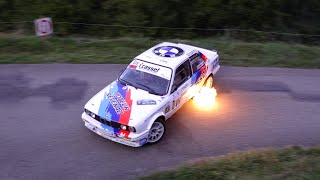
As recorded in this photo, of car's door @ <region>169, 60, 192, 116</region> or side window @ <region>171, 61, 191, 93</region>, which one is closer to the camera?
car's door @ <region>169, 60, 192, 116</region>

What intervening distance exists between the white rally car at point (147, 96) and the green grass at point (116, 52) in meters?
3.41

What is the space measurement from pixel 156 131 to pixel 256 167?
2.43 metres

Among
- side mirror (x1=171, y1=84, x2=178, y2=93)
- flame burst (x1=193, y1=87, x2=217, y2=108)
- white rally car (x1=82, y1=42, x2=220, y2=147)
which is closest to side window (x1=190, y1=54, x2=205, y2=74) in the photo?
white rally car (x1=82, y1=42, x2=220, y2=147)

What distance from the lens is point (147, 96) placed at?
9.85 metres

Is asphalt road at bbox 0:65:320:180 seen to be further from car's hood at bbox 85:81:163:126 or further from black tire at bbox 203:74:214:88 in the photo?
car's hood at bbox 85:81:163:126

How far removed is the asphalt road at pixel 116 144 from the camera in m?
9.01

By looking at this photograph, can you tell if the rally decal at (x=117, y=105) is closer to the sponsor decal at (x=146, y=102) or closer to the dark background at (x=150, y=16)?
the sponsor decal at (x=146, y=102)

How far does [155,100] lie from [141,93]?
425 mm

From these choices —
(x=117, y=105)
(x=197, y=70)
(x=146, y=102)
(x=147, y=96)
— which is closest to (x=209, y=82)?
(x=197, y=70)

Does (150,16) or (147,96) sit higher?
(150,16)

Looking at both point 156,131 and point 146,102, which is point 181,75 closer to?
point 146,102

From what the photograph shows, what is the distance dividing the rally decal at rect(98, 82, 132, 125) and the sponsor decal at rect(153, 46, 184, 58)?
4.71 ft

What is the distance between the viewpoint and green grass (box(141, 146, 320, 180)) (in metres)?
8.13

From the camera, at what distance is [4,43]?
1488cm
